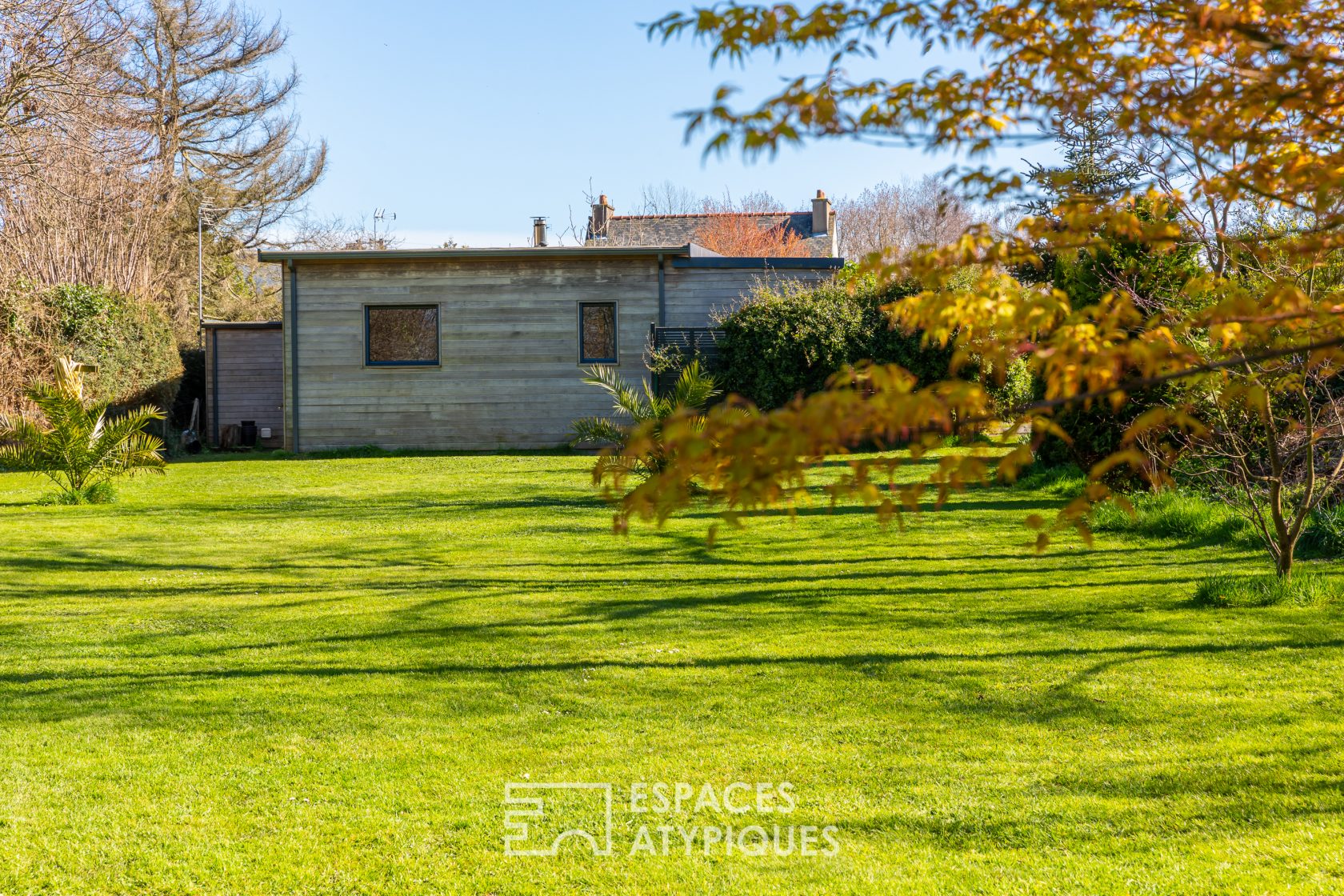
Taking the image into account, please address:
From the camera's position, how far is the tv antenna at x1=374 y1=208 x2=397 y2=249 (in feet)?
115

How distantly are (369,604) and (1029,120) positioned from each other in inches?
219

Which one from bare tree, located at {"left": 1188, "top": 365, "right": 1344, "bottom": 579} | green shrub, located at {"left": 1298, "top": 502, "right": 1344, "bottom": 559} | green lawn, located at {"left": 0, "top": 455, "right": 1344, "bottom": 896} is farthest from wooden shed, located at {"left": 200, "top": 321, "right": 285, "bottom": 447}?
green shrub, located at {"left": 1298, "top": 502, "right": 1344, "bottom": 559}

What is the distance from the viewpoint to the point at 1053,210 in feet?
11.7

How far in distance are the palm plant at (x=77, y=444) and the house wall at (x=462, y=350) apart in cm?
546

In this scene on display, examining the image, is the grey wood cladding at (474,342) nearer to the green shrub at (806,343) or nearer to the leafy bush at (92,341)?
the green shrub at (806,343)

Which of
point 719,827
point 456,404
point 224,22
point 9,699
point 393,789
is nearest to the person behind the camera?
point 719,827

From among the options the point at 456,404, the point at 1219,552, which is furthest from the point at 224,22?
the point at 1219,552

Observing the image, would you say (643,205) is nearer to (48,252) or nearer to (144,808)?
(48,252)

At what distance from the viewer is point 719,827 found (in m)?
3.81

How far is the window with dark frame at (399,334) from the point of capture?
61.5 feet

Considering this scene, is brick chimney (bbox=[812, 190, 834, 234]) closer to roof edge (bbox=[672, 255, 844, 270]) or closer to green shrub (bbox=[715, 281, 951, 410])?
roof edge (bbox=[672, 255, 844, 270])

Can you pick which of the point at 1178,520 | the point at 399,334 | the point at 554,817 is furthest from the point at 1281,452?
the point at 399,334

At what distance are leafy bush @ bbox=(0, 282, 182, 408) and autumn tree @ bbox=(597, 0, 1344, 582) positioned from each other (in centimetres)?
1711

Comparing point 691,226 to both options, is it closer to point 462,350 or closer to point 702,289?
point 702,289
